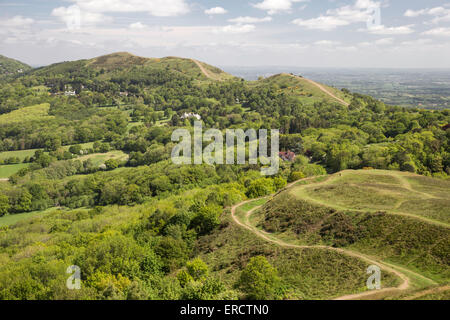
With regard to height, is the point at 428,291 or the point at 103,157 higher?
the point at 428,291

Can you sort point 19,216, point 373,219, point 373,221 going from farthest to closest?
point 19,216
point 373,219
point 373,221

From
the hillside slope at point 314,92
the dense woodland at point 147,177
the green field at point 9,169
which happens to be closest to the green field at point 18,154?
the dense woodland at point 147,177

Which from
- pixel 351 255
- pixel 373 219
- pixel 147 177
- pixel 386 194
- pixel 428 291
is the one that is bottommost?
pixel 147 177

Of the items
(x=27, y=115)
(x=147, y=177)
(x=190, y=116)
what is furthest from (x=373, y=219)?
(x=27, y=115)

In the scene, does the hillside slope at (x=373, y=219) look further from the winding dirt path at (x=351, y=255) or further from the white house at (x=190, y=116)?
the white house at (x=190, y=116)

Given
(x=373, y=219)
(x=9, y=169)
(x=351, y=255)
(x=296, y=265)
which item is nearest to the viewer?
(x=351, y=255)

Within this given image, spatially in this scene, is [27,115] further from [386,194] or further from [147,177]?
[386,194]

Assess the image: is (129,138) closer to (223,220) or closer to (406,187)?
(223,220)
